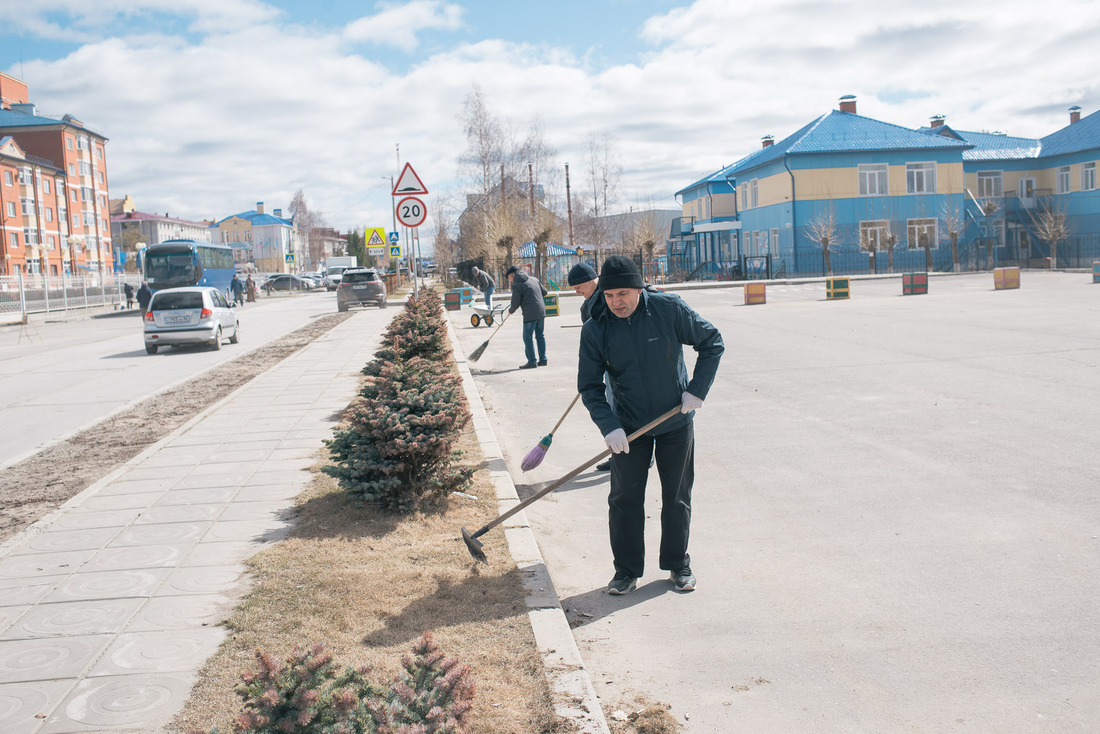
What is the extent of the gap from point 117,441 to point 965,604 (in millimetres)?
8195

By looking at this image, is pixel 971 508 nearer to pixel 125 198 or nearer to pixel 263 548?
pixel 263 548

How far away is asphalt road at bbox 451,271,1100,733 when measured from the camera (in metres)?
3.43

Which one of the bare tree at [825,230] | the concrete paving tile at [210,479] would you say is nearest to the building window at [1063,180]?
the bare tree at [825,230]

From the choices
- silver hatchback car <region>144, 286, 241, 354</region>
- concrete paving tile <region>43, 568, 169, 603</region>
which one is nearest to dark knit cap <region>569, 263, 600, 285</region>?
concrete paving tile <region>43, 568, 169, 603</region>

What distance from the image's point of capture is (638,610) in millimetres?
4414

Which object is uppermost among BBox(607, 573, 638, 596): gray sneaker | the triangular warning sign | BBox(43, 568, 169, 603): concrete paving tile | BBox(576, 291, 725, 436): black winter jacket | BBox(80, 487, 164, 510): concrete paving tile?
the triangular warning sign

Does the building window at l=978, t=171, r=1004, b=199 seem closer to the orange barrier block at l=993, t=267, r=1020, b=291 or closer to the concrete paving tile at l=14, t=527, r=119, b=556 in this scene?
the orange barrier block at l=993, t=267, r=1020, b=291

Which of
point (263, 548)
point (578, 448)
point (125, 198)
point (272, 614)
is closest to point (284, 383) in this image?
point (578, 448)

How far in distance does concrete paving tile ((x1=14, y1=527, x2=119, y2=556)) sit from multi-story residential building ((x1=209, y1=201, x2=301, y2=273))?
5300 inches

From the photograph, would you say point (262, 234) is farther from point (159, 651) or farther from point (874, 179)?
point (159, 651)

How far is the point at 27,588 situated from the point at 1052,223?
54270 millimetres

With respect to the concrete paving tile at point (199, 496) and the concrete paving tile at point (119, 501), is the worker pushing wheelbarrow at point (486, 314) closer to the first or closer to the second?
the concrete paving tile at point (199, 496)

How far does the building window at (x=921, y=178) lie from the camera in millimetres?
49906

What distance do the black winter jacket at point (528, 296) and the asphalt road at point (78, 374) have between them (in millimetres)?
5604
